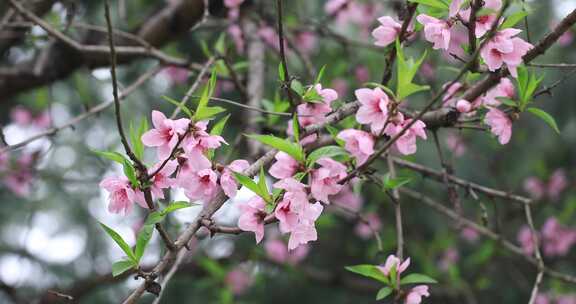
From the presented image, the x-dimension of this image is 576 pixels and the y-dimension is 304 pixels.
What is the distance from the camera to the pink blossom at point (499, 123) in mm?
1172

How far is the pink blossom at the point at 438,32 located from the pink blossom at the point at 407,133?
137mm

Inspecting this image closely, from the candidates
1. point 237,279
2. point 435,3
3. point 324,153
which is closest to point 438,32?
point 435,3

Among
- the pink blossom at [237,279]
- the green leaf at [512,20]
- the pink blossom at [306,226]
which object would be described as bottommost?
the pink blossom at [237,279]

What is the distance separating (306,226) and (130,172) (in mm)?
290

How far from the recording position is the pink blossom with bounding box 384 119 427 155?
101 centimetres

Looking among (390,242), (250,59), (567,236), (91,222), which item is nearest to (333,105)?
(250,59)

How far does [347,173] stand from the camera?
1029 mm

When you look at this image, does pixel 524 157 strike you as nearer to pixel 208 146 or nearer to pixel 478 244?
pixel 478 244

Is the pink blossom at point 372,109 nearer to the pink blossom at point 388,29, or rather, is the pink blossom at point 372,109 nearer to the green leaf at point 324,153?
the green leaf at point 324,153

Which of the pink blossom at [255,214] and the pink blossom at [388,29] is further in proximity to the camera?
the pink blossom at [388,29]

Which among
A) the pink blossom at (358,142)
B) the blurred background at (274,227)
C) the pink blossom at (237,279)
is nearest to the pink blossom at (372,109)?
the pink blossom at (358,142)

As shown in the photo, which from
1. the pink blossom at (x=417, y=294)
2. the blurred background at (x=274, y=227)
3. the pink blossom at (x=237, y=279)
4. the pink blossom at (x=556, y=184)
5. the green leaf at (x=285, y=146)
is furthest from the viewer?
the pink blossom at (x=556, y=184)

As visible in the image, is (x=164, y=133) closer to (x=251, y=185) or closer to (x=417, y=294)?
(x=251, y=185)

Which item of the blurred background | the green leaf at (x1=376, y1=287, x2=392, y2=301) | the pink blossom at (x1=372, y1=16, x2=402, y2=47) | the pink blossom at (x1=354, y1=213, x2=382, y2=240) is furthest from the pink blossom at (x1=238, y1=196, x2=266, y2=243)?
the pink blossom at (x1=354, y1=213, x2=382, y2=240)
